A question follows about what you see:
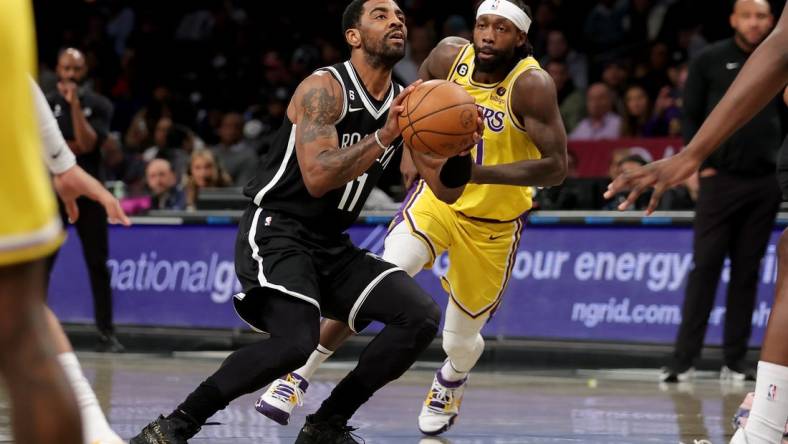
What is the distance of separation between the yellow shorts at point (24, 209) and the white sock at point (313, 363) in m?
3.73

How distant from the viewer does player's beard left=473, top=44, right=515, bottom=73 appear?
23.9ft

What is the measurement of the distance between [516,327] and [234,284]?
8.18 ft

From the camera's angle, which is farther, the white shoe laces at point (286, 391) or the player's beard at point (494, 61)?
the player's beard at point (494, 61)

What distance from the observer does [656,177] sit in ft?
13.7

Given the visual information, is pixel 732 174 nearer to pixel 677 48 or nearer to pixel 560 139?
pixel 560 139

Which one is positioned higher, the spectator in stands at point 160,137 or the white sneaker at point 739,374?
the white sneaker at point 739,374

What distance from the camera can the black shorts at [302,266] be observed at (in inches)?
237

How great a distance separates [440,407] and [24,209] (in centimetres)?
432

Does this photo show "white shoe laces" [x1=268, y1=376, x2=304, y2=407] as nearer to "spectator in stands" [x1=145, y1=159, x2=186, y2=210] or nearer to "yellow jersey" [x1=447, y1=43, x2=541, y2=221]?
"yellow jersey" [x1=447, y1=43, x2=541, y2=221]

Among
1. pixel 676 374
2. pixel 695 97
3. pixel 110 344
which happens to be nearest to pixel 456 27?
pixel 110 344

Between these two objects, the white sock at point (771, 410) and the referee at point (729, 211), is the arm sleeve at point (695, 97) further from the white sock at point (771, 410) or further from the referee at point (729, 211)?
the white sock at point (771, 410)

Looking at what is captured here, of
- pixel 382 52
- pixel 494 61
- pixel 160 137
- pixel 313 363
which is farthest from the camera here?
pixel 160 137

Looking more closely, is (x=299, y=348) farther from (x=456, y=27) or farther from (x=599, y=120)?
(x=456, y=27)

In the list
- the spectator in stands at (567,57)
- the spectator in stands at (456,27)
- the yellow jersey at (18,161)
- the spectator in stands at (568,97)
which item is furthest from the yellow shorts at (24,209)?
the spectator in stands at (456,27)
